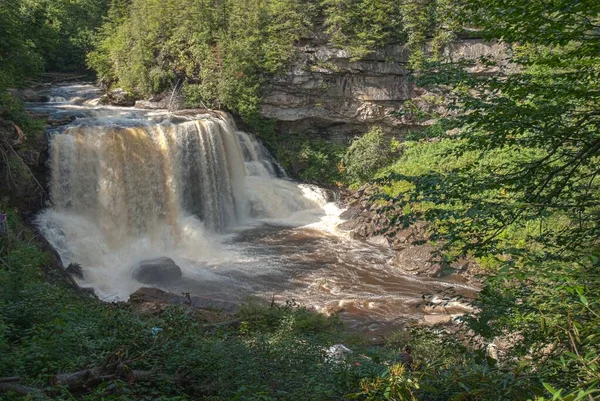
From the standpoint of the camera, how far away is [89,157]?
15547 millimetres

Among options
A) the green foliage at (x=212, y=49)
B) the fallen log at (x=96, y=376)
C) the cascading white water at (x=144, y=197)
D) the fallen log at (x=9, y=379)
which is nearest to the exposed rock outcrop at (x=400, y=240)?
the cascading white water at (x=144, y=197)

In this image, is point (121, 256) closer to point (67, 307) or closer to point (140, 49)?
point (67, 307)

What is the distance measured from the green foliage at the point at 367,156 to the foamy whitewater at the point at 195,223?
278cm

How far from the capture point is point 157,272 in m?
13.7

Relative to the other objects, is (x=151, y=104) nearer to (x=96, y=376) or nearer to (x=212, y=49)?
(x=212, y=49)

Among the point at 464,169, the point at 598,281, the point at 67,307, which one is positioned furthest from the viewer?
the point at 67,307

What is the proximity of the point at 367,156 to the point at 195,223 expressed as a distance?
28.3ft

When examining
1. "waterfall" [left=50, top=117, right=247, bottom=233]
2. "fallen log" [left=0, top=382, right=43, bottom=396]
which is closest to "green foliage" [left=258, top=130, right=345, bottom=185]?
"waterfall" [left=50, top=117, right=247, bottom=233]

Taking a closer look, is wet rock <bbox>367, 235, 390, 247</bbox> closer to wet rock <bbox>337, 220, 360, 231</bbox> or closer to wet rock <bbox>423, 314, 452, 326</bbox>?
wet rock <bbox>337, 220, 360, 231</bbox>

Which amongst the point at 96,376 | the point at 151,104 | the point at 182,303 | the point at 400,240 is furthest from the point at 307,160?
the point at 96,376

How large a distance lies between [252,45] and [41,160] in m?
10.6

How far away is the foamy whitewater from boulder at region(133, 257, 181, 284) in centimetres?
25

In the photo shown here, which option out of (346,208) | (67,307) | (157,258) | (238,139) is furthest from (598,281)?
(238,139)

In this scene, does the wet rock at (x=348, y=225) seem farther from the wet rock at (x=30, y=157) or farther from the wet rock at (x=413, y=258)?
the wet rock at (x=30, y=157)
